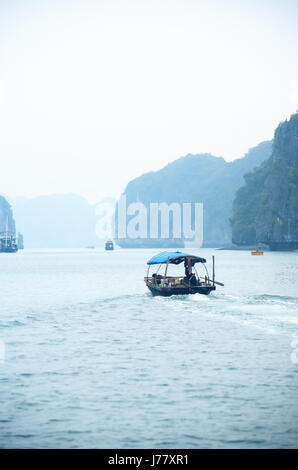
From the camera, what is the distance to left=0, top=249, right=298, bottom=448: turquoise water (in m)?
14.0

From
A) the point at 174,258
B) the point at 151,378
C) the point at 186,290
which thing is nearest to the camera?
the point at 151,378

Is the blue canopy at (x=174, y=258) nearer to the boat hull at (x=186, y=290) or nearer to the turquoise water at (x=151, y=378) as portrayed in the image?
the boat hull at (x=186, y=290)

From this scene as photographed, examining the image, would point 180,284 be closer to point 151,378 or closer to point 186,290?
point 186,290

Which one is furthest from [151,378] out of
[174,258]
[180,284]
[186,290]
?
[174,258]

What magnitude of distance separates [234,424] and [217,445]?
1.45 m

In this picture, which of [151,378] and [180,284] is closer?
[151,378]

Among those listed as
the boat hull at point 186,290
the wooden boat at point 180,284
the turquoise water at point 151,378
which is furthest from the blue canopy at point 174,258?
the turquoise water at point 151,378

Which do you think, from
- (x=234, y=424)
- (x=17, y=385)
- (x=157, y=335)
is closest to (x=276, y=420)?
(x=234, y=424)

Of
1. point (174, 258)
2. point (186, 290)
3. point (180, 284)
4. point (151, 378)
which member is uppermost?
point (174, 258)

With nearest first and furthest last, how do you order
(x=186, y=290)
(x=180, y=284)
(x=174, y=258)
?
(x=186, y=290), (x=180, y=284), (x=174, y=258)

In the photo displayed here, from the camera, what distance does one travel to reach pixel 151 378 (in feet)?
63.7

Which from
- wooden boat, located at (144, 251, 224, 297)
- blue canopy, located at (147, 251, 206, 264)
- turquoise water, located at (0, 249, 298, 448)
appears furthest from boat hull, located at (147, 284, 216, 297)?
turquoise water, located at (0, 249, 298, 448)
